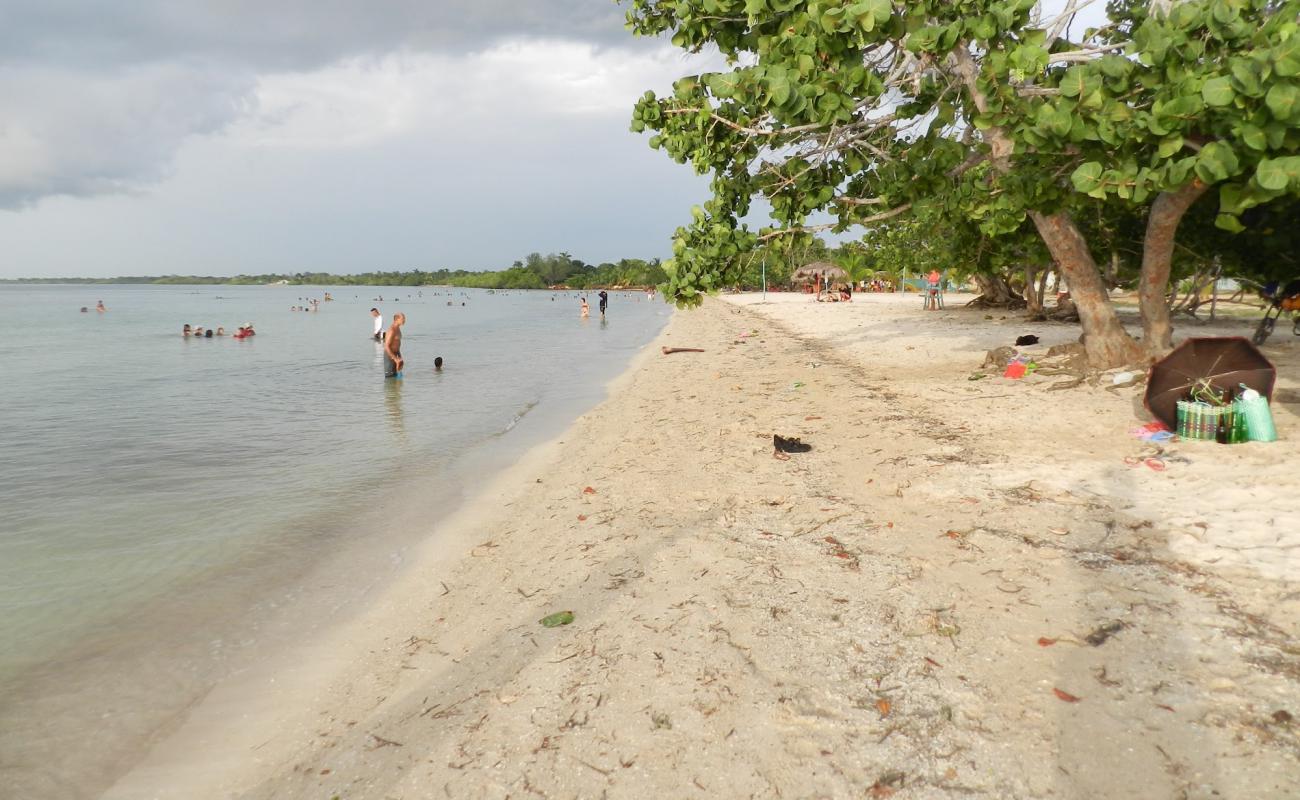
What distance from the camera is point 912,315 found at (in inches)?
1113

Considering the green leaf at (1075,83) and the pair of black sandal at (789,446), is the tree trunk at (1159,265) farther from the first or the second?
the pair of black sandal at (789,446)

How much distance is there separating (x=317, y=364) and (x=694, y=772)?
2356 centimetres

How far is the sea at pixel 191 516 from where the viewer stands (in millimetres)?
4254

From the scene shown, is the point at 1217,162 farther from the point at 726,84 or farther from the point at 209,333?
the point at 209,333

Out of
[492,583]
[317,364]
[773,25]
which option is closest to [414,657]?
[492,583]

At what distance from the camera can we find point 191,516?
7523 mm

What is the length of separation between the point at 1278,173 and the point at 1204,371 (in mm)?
2249

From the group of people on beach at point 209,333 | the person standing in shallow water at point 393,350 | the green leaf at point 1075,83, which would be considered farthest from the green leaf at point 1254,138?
the group of people on beach at point 209,333

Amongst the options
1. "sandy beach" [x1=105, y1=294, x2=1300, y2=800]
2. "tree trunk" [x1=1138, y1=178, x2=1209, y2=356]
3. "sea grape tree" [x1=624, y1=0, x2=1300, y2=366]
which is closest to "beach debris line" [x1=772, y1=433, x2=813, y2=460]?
"sandy beach" [x1=105, y1=294, x2=1300, y2=800]

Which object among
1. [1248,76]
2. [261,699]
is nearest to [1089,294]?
[1248,76]

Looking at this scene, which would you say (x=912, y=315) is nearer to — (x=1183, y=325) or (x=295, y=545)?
(x=1183, y=325)

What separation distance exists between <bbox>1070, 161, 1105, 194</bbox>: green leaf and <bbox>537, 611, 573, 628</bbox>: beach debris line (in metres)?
6.70

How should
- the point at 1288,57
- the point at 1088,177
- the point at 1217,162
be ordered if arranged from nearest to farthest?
the point at 1288,57, the point at 1217,162, the point at 1088,177

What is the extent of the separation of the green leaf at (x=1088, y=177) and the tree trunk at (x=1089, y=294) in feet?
11.3
